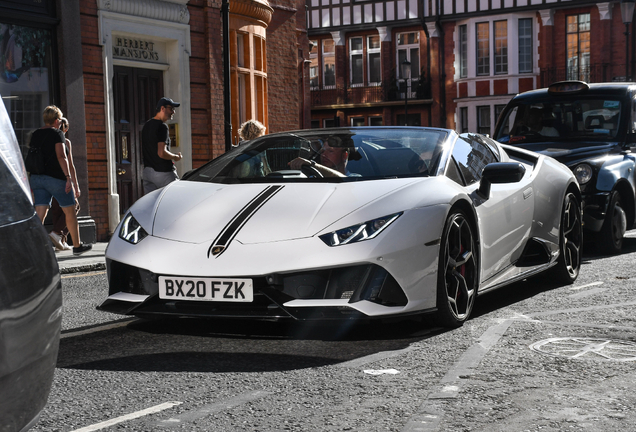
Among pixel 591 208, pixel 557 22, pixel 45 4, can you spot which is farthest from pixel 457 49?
pixel 591 208

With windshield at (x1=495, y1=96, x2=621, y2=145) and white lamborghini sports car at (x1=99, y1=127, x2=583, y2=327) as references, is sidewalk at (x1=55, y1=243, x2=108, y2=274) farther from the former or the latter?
windshield at (x1=495, y1=96, x2=621, y2=145)

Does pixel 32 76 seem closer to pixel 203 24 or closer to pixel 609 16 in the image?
pixel 203 24

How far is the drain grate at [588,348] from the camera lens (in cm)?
486

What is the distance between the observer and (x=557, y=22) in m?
41.0

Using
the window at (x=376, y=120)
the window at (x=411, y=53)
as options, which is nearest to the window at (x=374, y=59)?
the window at (x=411, y=53)

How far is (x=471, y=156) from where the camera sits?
6637 millimetres

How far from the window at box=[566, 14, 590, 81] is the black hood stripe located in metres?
36.9

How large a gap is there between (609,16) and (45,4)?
3072 cm

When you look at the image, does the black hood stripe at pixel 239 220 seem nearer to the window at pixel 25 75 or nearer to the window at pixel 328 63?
the window at pixel 25 75

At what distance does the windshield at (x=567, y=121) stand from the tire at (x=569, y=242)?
3062 mm

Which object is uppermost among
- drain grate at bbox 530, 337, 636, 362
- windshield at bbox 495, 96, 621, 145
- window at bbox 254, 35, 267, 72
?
window at bbox 254, 35, 267, 72

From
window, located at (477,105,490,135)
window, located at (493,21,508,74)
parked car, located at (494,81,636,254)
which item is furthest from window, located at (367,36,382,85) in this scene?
parked car, located at (494,81,636,254)

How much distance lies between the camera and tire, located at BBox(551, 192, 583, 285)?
24.9 ft

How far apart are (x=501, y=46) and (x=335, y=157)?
3744 cm
